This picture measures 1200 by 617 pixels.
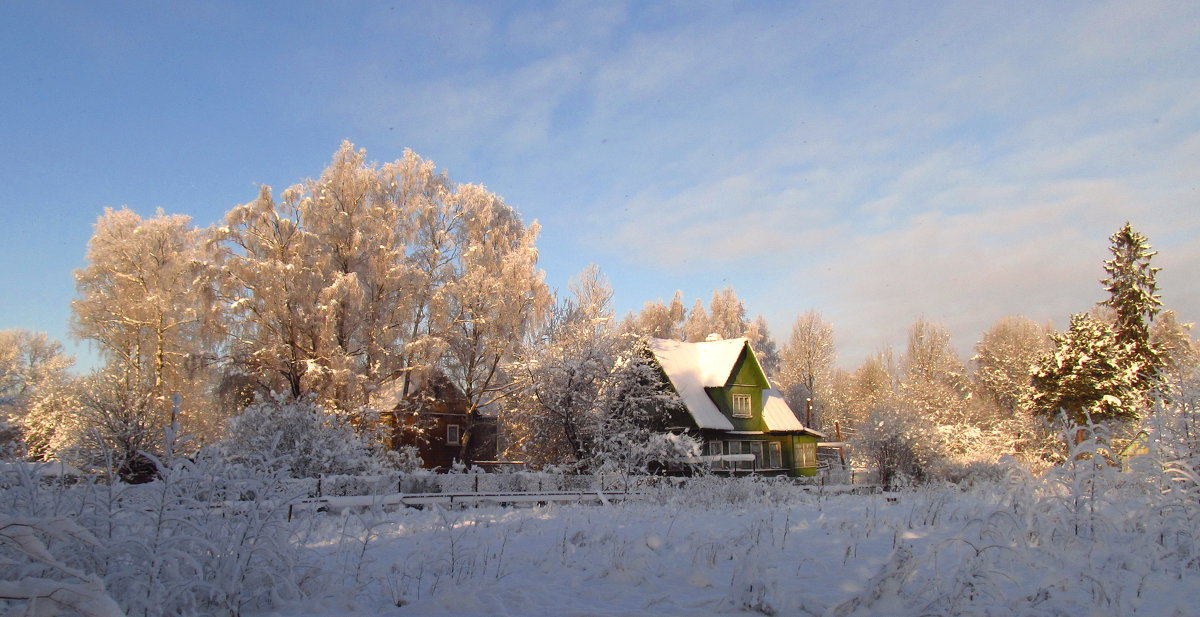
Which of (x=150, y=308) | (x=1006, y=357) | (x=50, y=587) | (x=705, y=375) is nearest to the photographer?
(x=50, y=587)

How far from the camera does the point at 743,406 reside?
128 ft

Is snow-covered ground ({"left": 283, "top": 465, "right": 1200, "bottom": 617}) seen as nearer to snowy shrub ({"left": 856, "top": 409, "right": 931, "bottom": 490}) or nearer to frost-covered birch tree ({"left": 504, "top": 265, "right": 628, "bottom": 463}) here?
frost-covered birch tree ({"left": 504, "top": 265, "right": 628, "bottom": 463})

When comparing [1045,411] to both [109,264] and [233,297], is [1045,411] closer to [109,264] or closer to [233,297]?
[233,297]

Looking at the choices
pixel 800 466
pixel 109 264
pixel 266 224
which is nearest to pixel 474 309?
pixel 266 224

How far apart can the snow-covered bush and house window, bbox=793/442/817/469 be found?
84.8 ft

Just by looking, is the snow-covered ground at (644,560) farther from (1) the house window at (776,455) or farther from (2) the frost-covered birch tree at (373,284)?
(1) the house window at (776,455)

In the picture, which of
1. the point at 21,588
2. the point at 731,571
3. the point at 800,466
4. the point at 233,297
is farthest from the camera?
the point at 800,466

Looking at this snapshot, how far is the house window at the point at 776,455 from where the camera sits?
3981 centimetres

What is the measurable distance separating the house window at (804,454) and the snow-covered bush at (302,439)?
25.9 metres

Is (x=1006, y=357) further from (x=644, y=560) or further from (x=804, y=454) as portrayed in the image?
(x=644, y=560)

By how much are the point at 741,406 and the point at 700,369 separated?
9.41 ft

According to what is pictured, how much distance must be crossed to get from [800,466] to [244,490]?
38.0 m

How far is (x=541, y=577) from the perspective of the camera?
26.9 ft

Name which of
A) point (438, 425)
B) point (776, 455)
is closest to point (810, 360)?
point (776, 455)
